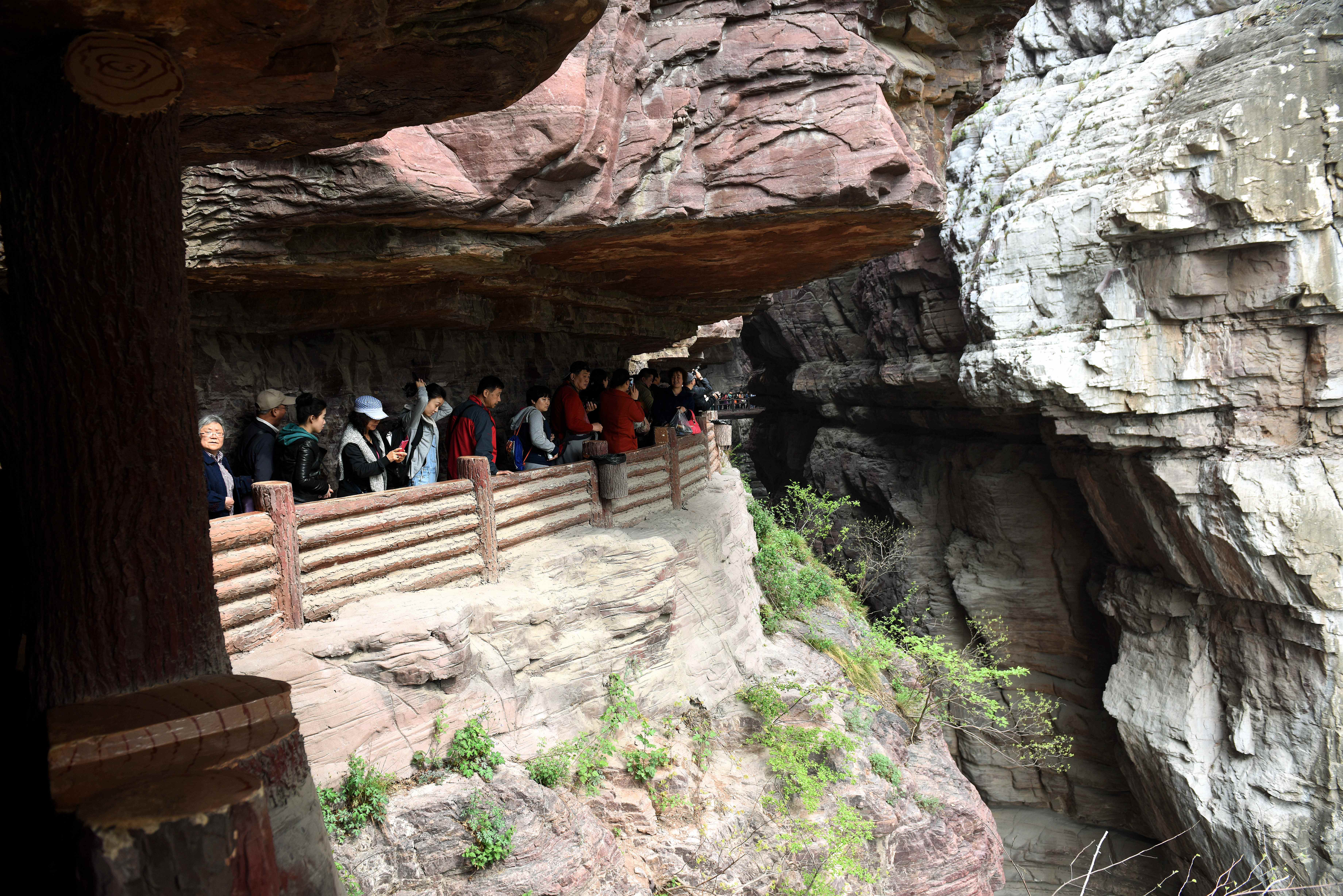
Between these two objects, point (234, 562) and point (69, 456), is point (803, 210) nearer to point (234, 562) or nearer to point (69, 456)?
point (234, 562)

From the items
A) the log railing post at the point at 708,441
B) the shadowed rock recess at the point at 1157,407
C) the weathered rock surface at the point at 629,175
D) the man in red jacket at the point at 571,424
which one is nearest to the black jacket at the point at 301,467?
the weathered rock surface at the point at 629,175

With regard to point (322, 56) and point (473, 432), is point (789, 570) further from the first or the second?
point (322, 56)

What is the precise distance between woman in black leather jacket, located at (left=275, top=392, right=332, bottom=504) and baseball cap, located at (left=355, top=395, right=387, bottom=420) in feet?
1.37

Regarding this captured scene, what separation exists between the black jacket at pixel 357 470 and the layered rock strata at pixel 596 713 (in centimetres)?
108

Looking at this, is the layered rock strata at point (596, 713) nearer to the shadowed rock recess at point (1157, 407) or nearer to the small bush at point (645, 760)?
the small bush at point (645, 760)

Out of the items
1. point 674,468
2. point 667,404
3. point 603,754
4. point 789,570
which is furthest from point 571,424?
point 789,570

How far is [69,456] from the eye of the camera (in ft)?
6.70

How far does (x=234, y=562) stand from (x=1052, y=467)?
19683mm

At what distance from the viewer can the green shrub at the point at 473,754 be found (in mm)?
5527

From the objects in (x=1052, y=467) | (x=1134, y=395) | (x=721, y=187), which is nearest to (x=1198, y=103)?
(x=1134, y=395)

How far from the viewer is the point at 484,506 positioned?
670 centimetres

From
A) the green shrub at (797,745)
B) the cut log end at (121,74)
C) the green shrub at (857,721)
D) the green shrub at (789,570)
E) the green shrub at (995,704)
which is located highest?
the cut log end at (121,74)

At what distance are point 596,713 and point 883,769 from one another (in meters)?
4.17

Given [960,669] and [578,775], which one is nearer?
[578,775]
